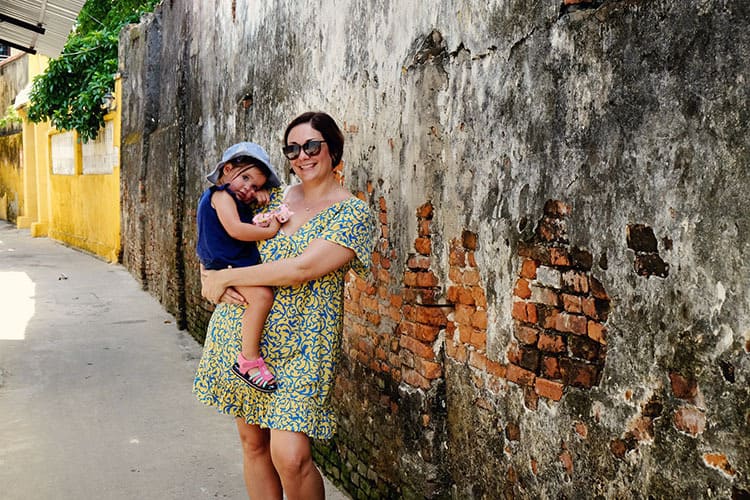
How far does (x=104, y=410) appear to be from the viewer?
606 cm

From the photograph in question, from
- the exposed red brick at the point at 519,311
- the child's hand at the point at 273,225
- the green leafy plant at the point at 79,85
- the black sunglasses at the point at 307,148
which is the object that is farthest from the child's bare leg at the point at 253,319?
the green leafy plant at the point at 79,85

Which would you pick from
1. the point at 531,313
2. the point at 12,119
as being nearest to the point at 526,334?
the point at 531,313

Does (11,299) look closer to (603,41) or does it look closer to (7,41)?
(7,41)

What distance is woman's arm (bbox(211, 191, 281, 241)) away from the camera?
3.16 metres

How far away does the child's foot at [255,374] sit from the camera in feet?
10.2

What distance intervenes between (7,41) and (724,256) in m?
12.4

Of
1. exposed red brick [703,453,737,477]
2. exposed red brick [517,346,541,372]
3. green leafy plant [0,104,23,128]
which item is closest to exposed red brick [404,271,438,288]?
exposed red brick [517,346,541,372]

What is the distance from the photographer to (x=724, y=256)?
2072 millimetres

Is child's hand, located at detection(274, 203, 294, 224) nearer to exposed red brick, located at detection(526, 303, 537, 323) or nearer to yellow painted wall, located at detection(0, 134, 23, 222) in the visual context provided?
exposed red brick, located at detection(526, 303, 537, 323)

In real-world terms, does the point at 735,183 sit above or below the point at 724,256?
above

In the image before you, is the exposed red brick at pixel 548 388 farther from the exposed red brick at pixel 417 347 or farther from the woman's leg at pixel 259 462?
the woman's leg at pixel 259 462

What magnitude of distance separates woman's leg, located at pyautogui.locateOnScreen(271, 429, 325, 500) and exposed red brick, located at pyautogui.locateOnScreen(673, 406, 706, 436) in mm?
1369

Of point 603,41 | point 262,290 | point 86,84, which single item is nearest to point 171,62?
point 86,84

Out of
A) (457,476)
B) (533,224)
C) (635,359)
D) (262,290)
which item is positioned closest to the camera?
(635,359)
